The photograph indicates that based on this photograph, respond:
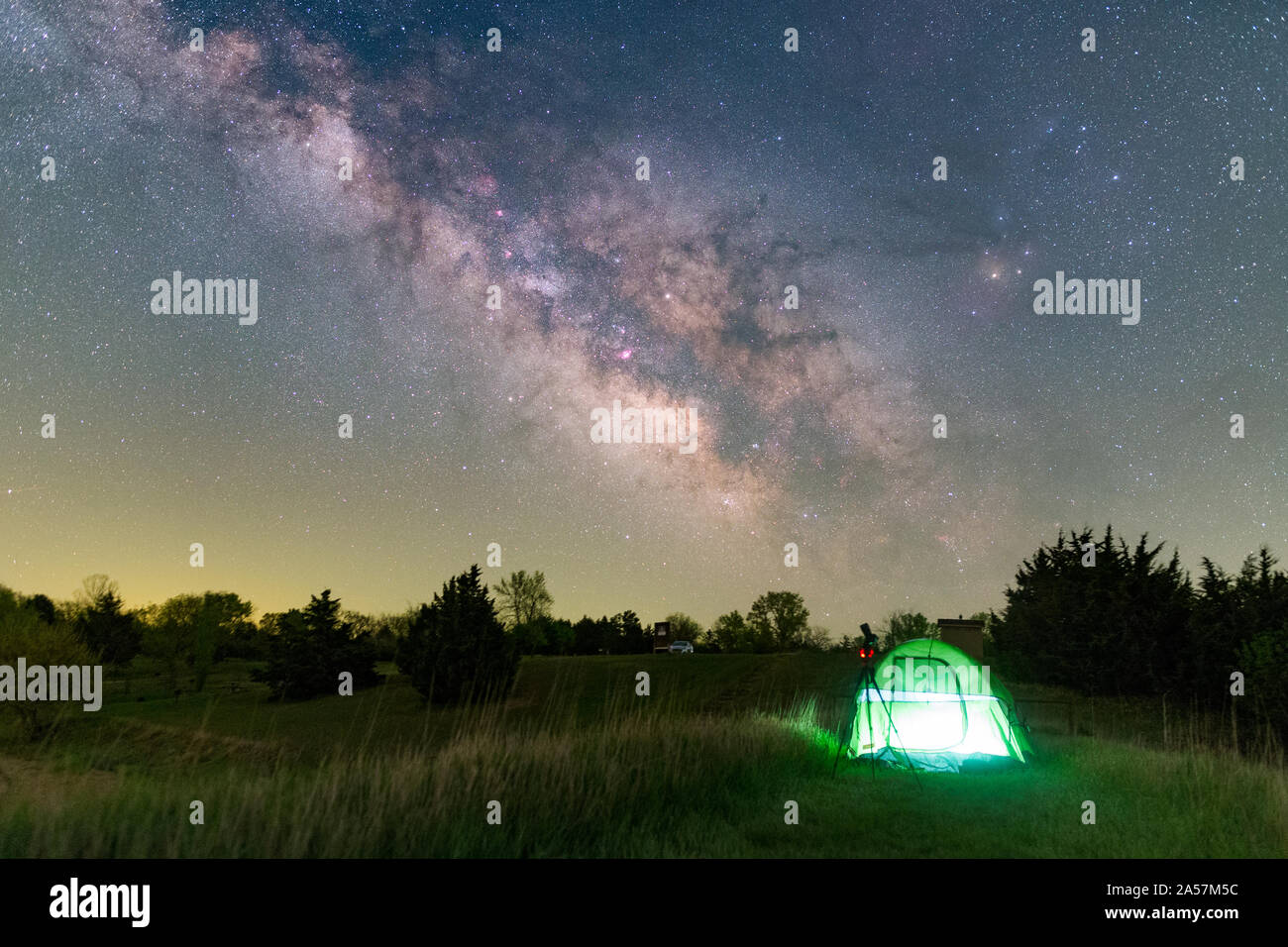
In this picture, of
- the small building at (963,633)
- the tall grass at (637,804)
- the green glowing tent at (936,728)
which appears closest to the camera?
the tall grass at (637,804)

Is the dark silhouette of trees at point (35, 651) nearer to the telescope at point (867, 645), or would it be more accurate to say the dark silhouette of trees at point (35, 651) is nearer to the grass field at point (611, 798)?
the grass field at point (611, 798)

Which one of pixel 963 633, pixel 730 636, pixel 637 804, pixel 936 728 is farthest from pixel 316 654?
pixel 730 636

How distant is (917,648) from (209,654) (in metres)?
42.5

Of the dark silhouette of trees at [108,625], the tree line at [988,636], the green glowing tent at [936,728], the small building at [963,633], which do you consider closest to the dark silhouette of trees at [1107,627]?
the tree line at [988,636]

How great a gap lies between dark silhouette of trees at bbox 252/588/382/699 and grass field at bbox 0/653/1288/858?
30.9 meters

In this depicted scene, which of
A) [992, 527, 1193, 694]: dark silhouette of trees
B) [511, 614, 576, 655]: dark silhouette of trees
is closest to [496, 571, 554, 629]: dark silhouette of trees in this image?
[511, 614, 576, 655]: dark silhouette of trees

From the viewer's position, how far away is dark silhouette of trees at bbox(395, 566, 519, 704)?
3178 cm

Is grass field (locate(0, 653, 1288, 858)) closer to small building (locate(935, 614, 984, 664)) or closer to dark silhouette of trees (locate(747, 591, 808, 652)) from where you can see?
small building (locate(935, 614, 984, 664))

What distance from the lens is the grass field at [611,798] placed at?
566 cm

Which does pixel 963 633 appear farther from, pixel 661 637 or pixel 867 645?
pixel 661 637

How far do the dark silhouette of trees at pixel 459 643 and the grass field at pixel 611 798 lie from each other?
21.7 metres

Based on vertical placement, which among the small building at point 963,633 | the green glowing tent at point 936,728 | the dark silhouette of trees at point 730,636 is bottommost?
the dark silhouette of trees at point 730,636

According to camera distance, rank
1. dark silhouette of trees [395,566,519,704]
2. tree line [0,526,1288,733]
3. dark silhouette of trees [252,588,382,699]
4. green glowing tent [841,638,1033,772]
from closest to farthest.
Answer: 1. green glowing tent [841,638,1033,772]
2. tree line [0,526,1288,733]
3. dark silhouette of trees [395,566,519,704]
4. dark silhouette of trees [252,588,382,699]
